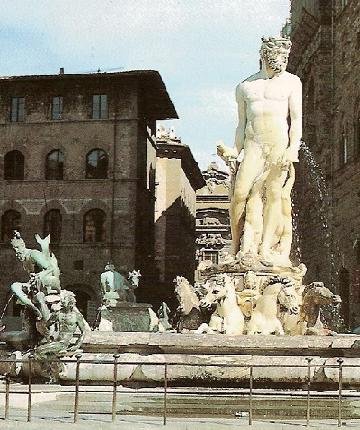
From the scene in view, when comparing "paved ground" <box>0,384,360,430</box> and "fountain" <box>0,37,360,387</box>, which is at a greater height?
"fountain" <box>0,37,360,387</box>

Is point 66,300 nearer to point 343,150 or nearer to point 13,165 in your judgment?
point 343,150

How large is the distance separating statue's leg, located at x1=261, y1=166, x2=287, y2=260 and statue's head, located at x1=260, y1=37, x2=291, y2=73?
1630 mm

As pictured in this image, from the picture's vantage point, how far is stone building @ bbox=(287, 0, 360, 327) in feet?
112

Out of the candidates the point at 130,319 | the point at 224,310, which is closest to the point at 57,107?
the point at 130,319

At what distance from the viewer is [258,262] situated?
46.4ft

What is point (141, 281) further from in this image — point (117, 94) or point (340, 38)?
point (340, 38)

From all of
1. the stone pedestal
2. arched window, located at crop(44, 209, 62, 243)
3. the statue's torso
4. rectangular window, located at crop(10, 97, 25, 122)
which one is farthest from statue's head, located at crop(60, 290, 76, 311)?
rectangular window, located at crop(10, 97, 25, 122)

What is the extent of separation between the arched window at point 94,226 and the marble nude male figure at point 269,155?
29358mm

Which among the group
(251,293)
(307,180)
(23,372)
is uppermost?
(307,180)

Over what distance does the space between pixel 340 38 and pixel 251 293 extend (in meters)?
26.1

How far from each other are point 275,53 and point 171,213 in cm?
4115

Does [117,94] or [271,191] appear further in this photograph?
[117,94]

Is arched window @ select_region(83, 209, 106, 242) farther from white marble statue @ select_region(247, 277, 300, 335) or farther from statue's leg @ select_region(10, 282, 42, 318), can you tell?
white marble statue @ select_region(247, 277, 300, 335)

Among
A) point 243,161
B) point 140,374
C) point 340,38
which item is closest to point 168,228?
point 340,38
